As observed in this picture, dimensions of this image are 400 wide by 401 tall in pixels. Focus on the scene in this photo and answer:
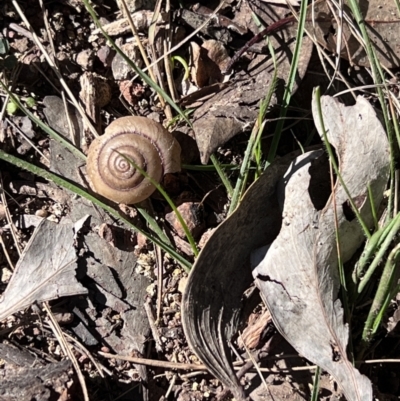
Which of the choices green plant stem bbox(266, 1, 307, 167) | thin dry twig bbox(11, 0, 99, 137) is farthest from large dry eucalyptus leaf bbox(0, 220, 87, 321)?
green plant stem bbox(266, 1, 307, 167)

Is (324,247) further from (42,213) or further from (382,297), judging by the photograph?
(42,213)

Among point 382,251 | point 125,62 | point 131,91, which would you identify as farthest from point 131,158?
point 382,251

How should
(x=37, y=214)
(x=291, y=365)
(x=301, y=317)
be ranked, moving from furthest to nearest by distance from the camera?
1. (x=37, y=214)
2. (x=291, y=365)
3. (x=301, y=317)

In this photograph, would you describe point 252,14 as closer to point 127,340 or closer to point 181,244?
point 181,244

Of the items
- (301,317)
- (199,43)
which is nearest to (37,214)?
(199,43)

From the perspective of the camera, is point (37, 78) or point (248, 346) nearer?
point (248, 346)

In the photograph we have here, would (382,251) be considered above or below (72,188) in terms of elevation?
below

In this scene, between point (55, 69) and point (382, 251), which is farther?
point (55, 69)
